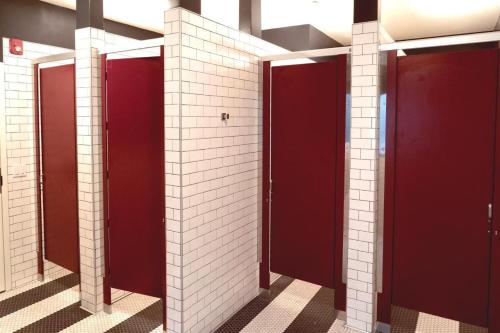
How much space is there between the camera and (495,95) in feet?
9.67

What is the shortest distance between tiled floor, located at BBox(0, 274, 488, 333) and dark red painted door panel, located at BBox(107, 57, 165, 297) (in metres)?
0.29

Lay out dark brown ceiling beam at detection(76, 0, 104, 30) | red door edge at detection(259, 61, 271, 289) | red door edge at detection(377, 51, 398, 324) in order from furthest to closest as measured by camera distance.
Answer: red door edge at detection(259, 61, 271, 289) < dark brown ceiling beam at detection(76, 0, 104, 30) < red door edge at detection(377, 51, 398, 324)

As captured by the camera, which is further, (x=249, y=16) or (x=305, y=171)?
(x=249, y=16)

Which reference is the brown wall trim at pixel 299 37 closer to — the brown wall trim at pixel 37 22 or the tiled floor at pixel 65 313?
the brown wall trim at pixel 37 22

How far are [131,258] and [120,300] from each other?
0.65m

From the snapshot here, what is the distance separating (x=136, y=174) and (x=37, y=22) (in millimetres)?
2314

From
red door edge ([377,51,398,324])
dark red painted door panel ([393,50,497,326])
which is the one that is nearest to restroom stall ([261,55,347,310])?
red door edge ([377,51,398,324])

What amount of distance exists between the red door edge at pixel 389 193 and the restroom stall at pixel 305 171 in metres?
0.37

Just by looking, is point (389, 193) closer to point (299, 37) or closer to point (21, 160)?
point (299, 37)

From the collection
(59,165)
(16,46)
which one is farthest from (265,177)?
(16,46)

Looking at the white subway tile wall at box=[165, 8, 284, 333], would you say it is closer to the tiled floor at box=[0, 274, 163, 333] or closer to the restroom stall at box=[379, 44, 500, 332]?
the tiled floor at box=[0, 274, 163, 333]

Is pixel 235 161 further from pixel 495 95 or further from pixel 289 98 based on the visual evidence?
pixel 495 95

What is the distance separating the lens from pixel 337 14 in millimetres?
5152

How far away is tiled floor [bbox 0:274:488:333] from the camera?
11.3 feet
